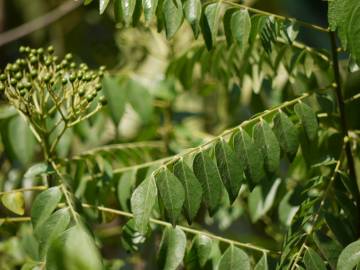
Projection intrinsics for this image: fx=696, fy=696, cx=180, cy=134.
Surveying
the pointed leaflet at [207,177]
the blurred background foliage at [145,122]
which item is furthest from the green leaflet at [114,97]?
the pointed leaflet at [207,177]

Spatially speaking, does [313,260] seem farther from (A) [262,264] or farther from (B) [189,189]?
(B) [189,189]

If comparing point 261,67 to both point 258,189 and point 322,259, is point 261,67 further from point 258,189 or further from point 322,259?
point 322,259

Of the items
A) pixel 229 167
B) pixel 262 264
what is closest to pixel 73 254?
pixel 229 167

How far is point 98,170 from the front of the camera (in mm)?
1903

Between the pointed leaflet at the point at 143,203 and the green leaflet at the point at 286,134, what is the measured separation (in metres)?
0.29

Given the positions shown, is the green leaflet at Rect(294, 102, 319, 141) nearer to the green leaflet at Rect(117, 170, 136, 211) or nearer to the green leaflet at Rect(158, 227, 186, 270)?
the green leaflet at Rect(158, 227, 186, 270)

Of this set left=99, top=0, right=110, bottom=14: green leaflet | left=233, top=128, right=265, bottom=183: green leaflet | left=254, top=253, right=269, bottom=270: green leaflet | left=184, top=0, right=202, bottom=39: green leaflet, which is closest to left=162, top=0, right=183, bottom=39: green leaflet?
left=184, top=0, right=202, bottom=39: green leaflet

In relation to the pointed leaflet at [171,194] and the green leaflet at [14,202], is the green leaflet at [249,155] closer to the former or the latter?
the pointed leaflet at [171,194]

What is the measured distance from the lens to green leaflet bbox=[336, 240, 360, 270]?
1.28 metres

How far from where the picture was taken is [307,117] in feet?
4.86

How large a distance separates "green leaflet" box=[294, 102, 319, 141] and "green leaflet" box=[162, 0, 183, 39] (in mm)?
309

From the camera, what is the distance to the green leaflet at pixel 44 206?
1.47m

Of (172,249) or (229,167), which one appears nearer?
(229,167)

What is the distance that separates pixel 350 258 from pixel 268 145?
0.29 meters
